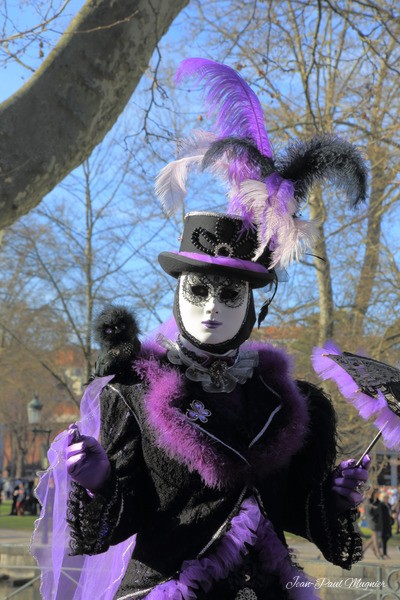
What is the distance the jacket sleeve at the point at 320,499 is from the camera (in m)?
2.51

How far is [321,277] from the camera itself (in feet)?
39.3

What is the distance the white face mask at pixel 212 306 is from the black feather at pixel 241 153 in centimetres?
40

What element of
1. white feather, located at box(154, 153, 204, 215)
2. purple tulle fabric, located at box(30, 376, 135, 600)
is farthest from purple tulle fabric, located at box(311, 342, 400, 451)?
white feather, located at box(154, 153, 204, 215)

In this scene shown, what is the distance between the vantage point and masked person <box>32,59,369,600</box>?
2283 millimetres

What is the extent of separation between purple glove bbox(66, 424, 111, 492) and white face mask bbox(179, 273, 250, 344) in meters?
0.54

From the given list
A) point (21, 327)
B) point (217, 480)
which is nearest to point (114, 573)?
point (217, 480)

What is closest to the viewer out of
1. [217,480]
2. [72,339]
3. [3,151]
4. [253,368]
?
[217,480]

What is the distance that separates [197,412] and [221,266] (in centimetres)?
48

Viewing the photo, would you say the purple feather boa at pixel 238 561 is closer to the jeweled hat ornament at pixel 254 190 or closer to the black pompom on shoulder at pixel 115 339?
the black pompom on shoulder at pixel 115 339

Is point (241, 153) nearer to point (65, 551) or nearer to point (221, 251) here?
point (221, 251)

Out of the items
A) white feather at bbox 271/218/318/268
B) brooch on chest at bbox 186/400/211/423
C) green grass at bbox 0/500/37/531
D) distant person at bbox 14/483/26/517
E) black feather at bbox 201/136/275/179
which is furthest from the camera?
distant person at bbox 14/483/26/517

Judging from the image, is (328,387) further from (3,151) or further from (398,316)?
(3,151)

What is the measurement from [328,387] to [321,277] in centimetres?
243

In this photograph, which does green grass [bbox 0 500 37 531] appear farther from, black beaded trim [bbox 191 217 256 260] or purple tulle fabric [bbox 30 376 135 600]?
black beaded trim [bbox 191 217 256 260]
